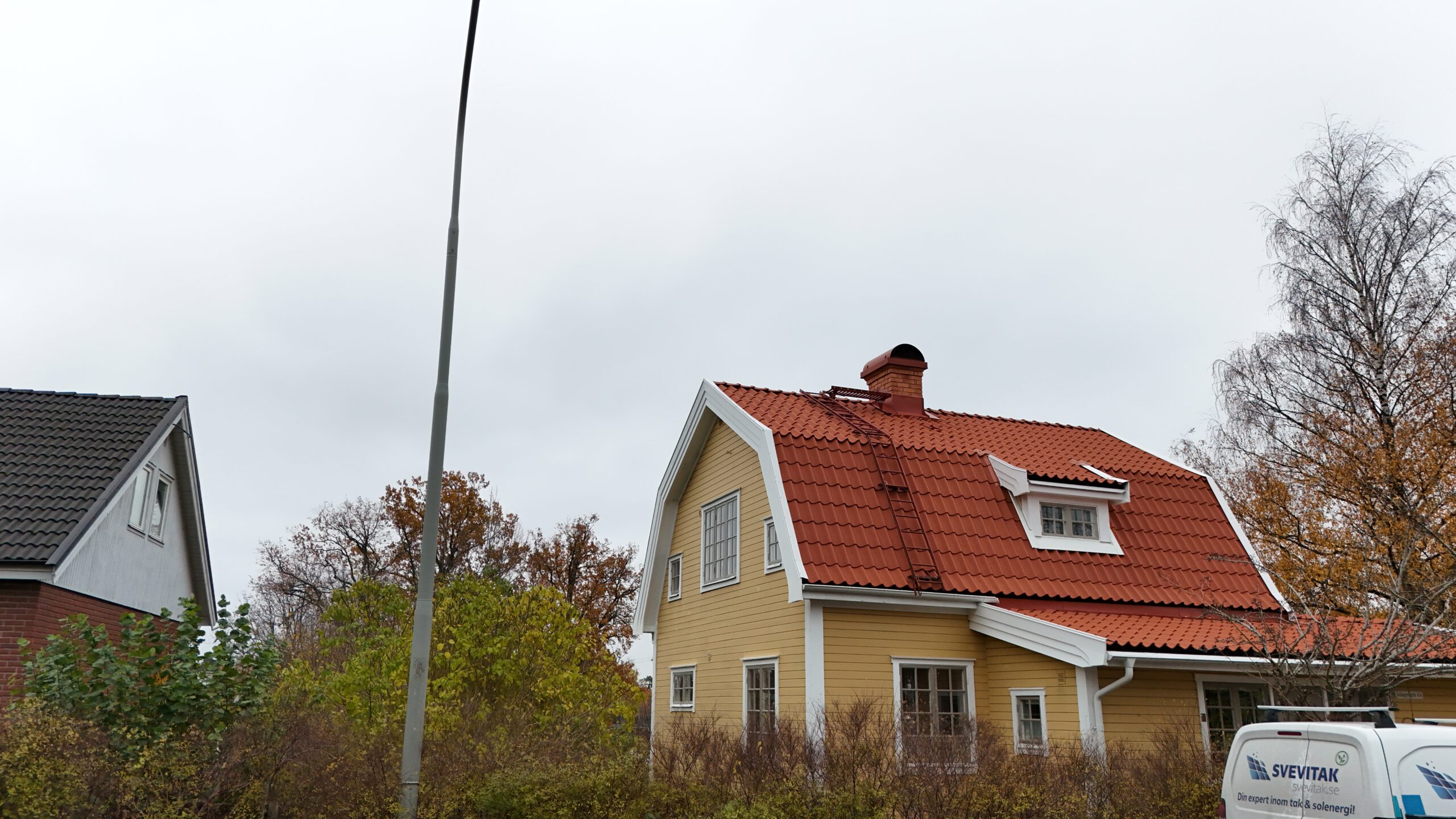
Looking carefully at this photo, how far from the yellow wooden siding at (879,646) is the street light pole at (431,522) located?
19.8 ft

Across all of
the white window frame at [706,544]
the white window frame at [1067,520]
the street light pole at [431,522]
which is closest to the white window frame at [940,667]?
Result: the white window frame at [1067,520]

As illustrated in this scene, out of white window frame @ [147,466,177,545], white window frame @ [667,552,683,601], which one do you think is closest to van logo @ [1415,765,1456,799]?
white window frame @ [667,552,683,601]

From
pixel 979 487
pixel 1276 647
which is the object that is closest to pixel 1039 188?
pixel 979 487

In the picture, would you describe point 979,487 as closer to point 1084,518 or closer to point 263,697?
point 1084,518

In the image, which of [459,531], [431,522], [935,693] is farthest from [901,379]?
[459,531]

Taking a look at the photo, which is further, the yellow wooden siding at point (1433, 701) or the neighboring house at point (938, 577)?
the yellow wooden siding at point (1433, 701)

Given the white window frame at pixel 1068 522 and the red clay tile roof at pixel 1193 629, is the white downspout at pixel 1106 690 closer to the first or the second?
the red clay tile roof at pixel 1193 629

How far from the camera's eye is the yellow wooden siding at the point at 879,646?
14.0 m

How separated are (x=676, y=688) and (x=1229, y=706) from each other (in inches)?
367

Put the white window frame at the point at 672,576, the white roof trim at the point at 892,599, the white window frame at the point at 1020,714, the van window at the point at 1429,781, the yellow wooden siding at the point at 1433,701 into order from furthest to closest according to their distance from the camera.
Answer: the white window frame at the point at 672,576 → the yellow wooden siding at the point at 1433,701 → the white roof trim at the point at 892,599 → the white window frame at the point at 1020,714 → the van window at the point at 1429,781

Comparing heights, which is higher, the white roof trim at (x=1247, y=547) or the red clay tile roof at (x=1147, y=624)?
the white roof trim at (x=1247, y=547)

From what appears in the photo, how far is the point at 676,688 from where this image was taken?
1878 cm

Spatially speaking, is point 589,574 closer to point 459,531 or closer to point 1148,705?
point 459,531

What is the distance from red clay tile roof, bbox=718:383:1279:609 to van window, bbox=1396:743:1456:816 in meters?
7.49
